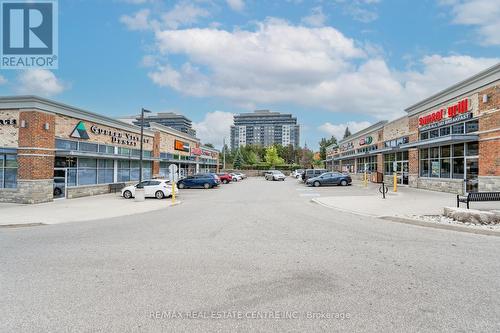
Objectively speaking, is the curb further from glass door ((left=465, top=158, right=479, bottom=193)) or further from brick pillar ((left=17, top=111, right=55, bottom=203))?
brick pillar ((left=17, top=111, right=55, bottom=203))

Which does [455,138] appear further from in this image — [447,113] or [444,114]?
[444,114]

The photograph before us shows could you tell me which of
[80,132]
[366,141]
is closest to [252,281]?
[80,132]

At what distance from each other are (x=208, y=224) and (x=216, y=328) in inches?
266

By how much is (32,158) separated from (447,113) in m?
27.7

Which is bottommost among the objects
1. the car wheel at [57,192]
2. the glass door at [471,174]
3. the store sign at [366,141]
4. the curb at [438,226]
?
the curb at [438,226]

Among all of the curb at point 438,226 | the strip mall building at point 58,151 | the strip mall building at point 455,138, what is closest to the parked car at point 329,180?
the strip mall building at point 455,138

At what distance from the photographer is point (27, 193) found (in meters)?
16.8

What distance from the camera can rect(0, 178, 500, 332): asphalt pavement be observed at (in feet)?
11.7

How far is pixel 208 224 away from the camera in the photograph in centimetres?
1008

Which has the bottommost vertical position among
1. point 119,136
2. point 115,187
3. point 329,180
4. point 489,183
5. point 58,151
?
point 115,187

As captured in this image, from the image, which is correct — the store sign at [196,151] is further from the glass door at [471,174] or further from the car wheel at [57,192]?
the glass door at [471,174]

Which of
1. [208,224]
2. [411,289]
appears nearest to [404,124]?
[208,224]

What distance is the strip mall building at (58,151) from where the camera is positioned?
16.9m

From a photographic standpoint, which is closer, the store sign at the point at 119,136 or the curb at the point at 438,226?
the curb at the point at 438,226
